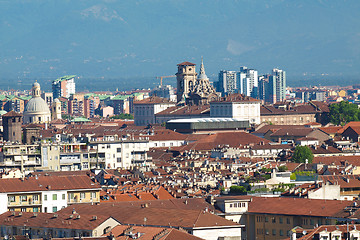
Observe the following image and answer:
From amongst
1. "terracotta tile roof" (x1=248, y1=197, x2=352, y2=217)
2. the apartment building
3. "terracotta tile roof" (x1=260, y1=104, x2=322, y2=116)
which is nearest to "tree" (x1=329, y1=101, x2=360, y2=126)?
"terracotta tile roof" (x1=260, y1=104, x2=322, y2=116)

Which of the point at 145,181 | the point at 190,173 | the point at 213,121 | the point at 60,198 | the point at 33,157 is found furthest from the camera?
the point at 213,121

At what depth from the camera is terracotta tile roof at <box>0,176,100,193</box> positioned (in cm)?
5234

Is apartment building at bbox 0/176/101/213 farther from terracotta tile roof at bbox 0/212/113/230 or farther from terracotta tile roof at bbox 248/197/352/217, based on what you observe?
terracotta tile roof at bbox 248/197/352/217

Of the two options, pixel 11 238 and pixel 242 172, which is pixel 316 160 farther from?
pixel 11 238

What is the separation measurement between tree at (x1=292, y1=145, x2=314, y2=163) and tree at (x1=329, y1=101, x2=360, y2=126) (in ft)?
229

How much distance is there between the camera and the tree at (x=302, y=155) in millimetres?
86581

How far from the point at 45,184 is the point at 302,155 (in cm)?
3774

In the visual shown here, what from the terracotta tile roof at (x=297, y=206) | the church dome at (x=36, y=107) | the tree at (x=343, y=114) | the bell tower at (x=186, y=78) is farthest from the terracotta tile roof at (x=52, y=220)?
the bell tower at (x=186, y=78)

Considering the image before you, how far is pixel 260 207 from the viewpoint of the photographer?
158 ft

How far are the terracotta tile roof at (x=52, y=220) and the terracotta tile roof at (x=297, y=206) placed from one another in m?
7.98

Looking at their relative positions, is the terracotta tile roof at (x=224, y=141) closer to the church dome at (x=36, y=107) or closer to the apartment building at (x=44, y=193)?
the apartment building at (x=44, y=193)

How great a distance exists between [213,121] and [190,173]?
2466 inches

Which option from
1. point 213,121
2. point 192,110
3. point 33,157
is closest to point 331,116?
point 192,110

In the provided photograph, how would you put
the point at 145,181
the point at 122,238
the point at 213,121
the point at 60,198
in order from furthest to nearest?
the point at 213,121
the point at 145,181
the point at 60,198
the point at 122,238
